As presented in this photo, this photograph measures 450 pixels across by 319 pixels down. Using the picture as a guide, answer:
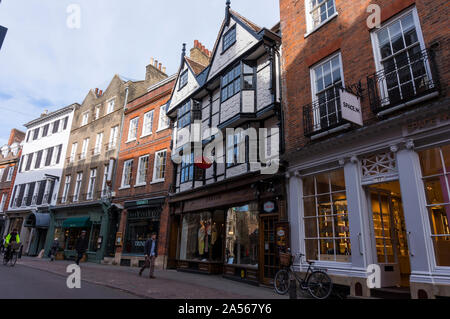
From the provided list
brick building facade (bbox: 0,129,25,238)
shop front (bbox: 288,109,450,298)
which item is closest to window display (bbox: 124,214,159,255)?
shop front (bbox: 288,109,450,298)

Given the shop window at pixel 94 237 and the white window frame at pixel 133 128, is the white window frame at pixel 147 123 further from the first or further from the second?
the shop window at pixel 94 237

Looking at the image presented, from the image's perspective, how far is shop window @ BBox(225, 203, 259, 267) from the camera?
38.1ft

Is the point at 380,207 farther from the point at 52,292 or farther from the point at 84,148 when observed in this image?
the point at 84,148

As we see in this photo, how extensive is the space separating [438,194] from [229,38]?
11.6m

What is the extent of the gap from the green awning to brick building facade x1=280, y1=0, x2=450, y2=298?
1756 cm

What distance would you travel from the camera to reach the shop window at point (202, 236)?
14.0m

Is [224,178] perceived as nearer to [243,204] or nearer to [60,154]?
[243,204]

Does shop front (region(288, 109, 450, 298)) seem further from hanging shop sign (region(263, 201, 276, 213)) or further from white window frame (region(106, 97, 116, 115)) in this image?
white window frame (region(106, 97, 116, 115))

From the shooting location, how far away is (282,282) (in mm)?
8844

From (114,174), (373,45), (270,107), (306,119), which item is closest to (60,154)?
(114,174)

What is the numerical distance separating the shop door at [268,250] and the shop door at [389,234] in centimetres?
339

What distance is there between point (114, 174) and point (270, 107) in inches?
569

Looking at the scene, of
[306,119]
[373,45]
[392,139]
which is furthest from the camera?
[306,119]
